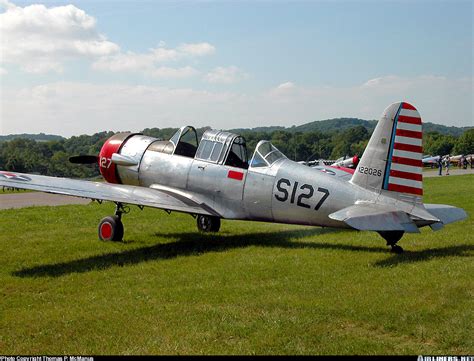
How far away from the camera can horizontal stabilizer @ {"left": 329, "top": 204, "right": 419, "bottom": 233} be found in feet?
23.3

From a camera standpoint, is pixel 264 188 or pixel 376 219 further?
pixel 264 188

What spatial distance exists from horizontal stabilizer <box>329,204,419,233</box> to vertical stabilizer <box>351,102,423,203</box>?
451mm

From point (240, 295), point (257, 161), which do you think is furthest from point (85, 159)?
point (240, 295)

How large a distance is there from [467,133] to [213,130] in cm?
10997

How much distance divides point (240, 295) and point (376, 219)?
2.50 metres

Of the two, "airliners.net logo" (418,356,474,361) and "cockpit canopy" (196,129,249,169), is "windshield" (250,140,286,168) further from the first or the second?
"airliners.net logo" (418,356,474,361)

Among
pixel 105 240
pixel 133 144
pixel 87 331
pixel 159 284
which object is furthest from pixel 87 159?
pixel 87 331

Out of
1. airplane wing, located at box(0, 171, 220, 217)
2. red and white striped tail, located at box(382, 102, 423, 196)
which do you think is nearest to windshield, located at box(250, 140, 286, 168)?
airplane wing, located at box(0, 171, 220, 217)

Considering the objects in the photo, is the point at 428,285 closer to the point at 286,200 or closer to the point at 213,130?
the point at 286,200

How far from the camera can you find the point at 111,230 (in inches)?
390

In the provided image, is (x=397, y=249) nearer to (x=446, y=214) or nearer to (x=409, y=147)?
(x=446, y=214)

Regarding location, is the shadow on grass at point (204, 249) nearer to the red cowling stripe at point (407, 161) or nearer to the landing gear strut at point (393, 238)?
the landing gear strut at point (393, 238)

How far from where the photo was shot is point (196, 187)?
10.1 m

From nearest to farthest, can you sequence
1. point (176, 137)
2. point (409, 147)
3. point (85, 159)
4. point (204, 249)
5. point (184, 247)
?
1. point (409, 147)
2. point (204, 249)
3. point (184, 247)
4. point (176, 137)
5. point (85, 159)
